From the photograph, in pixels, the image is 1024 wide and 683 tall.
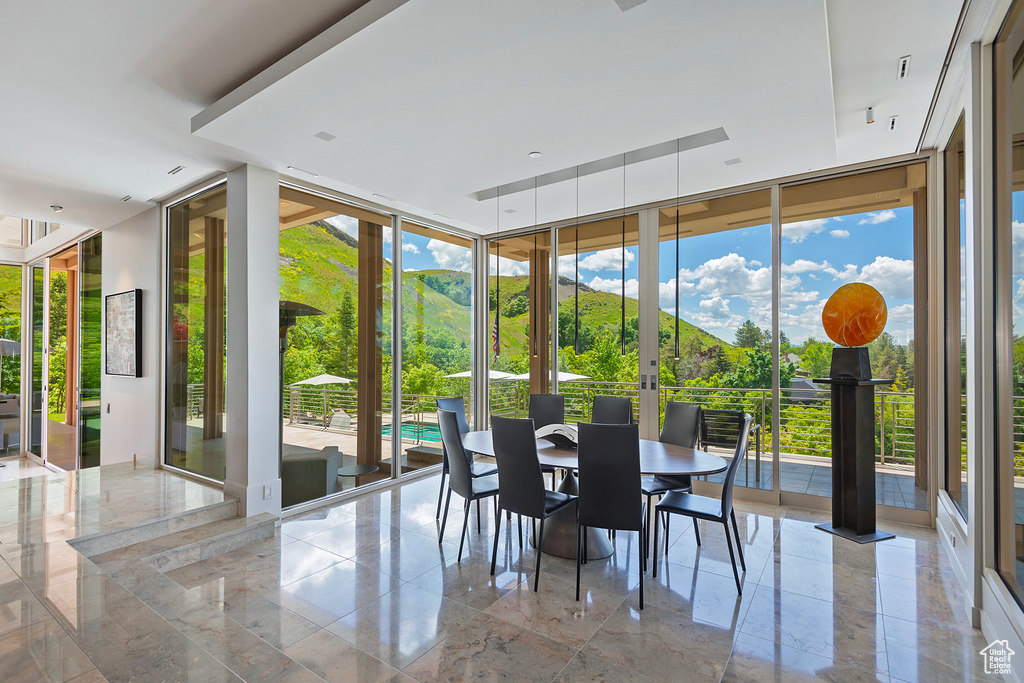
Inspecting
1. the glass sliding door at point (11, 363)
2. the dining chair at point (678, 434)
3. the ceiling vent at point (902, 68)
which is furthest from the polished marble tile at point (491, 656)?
the glass sliding door at point (11, 363)

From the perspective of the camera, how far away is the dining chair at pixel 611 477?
273 cm

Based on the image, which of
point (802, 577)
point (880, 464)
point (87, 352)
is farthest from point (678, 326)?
point (87, 352)

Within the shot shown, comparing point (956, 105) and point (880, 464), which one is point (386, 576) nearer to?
point (880, 464)

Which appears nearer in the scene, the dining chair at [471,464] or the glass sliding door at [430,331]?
the dining chair at [471,464]

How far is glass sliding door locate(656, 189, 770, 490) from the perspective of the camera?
177 inches

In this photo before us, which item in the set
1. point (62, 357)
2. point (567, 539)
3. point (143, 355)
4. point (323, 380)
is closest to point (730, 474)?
point (567, 539)

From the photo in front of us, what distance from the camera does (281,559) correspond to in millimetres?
3330

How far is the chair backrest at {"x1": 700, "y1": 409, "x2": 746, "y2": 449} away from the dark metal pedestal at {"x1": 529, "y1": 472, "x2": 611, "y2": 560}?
1577mm

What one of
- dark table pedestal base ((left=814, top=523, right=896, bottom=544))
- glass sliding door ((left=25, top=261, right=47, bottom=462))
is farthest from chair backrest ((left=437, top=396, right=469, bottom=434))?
glass sliding door ((left=25, top=261, right=47, bottom=462))

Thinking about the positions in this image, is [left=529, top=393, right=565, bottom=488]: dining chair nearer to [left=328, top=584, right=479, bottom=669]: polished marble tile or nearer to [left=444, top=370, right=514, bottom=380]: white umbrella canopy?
[left=444, top=370, right=514, bottom=380]: white umbrella canopy

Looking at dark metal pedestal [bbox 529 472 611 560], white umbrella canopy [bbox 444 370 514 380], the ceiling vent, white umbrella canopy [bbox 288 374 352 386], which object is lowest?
dark metal pedestal [bbox 529 472 611 560]

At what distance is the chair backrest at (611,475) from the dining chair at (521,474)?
29cm

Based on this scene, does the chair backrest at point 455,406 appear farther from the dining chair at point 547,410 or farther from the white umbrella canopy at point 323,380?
the white umbrella canopy at point 323,380

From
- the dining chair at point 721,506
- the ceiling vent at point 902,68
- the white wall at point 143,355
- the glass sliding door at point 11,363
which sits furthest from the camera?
the glass sliding door at point 11,363
